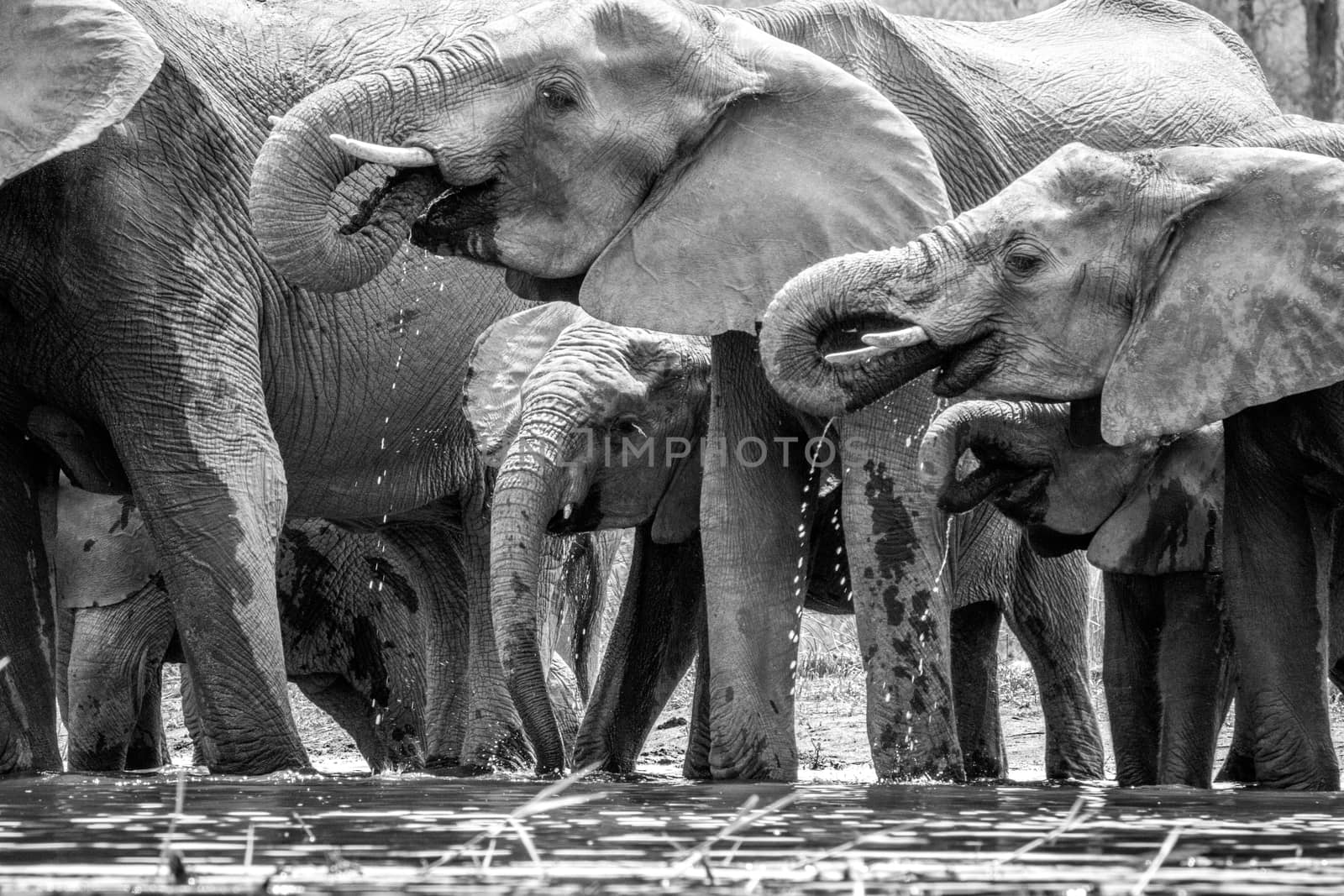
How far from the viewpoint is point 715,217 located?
819 cm

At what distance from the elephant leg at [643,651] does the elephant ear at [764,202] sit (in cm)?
171

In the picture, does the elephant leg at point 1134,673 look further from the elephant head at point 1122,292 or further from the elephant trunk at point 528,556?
the elephant trunk at point 528,556

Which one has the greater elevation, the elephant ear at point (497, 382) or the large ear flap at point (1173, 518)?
the elephant ear at point (497, 382)

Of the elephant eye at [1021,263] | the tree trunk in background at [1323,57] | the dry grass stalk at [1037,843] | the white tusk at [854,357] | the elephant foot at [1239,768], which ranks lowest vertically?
the dry grass stalk at [1037,843]

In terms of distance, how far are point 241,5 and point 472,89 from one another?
5.72ft

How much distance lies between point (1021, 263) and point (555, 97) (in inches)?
56.0

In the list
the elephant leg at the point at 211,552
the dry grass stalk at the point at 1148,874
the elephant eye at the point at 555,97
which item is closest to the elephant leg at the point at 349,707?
the elephant leg at the point at 211,552

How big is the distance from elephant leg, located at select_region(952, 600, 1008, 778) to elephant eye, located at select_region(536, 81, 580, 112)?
3.54m

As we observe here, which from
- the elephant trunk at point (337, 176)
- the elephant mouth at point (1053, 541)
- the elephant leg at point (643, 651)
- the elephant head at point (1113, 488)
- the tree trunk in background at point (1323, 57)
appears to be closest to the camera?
the elephant trunk at point (337, 176)

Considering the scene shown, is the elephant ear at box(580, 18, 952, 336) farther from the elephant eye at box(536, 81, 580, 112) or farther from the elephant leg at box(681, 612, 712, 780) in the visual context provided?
the elephant leg at box(681, 612, 712, 780)

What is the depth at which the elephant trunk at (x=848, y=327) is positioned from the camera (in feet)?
24.6

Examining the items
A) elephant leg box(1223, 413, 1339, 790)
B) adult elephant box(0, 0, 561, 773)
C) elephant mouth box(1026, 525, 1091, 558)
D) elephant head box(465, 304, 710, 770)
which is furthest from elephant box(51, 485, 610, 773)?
elephant leg box(1223, 413, 1339, 790)

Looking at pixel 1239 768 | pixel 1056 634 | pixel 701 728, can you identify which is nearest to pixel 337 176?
pixel 701 728

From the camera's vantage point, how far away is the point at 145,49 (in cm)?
816
